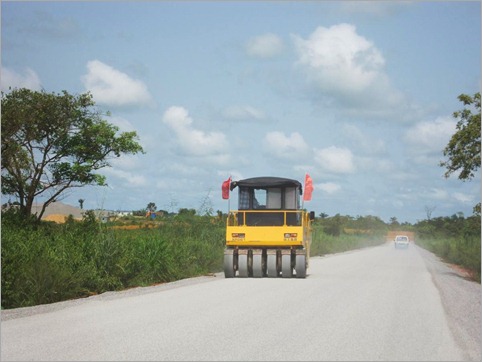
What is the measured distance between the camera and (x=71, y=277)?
1482 cm

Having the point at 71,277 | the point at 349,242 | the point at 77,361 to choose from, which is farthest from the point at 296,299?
the point at 349,242

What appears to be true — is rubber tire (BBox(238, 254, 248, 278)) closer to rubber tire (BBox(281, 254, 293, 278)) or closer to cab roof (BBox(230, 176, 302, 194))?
rubber tire (BBox(281, 254, 293, 278))

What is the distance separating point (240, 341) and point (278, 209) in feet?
47.9

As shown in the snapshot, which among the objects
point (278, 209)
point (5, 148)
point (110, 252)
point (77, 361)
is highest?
point (5, 148)

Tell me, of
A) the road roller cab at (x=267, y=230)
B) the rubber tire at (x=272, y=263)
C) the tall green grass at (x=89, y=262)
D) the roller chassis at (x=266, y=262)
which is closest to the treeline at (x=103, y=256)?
the tall green grass at (x=89, y=262)

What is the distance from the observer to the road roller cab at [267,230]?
21.9 meters

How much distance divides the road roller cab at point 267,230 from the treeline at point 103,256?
192cm

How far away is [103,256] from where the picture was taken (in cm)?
1736

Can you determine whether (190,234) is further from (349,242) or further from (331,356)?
(349,242)

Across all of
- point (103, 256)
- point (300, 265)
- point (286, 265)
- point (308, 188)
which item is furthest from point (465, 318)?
point (308, 188)

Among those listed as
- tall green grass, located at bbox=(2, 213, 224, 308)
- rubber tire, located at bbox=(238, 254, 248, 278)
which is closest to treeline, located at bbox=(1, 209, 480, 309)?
tall green grass, located at bbox=(2, 213, 224, 308)

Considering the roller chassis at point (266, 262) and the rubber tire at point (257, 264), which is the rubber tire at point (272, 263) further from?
the rubber tire at point (257, 264)

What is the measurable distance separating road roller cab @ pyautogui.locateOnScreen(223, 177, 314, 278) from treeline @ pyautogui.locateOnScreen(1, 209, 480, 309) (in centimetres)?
192

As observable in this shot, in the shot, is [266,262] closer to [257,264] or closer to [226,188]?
[257,264]
